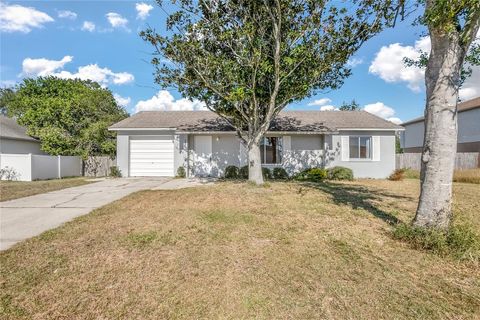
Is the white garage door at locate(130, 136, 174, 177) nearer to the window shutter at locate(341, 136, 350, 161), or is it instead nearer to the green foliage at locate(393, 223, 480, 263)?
the window shutter at locate(341, 136, 350, 161)

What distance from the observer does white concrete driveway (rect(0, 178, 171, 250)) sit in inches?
188

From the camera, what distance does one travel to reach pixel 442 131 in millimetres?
4082

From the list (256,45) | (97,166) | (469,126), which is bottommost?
(97,166)

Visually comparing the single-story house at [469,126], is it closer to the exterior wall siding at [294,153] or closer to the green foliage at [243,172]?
the exterior wall siding at [294,153]

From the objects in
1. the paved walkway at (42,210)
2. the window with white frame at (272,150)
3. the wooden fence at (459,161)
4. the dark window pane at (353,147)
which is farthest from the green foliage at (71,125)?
the wooden fence at (459,161)

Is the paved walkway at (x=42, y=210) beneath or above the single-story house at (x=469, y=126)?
beneath

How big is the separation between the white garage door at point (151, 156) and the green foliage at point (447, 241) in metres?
12.5

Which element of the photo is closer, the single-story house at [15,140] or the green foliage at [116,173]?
the green foliage at [116,173]

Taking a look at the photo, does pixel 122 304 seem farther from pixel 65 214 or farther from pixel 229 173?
pixel 229 173

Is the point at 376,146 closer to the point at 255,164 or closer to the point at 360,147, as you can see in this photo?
the point at 360,147

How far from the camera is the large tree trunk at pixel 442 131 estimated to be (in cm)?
406

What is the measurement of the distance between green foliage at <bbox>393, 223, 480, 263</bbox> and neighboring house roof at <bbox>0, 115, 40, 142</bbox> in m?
21.3

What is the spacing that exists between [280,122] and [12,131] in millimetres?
18403

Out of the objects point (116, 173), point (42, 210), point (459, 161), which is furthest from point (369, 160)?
point (42, 210)
